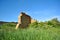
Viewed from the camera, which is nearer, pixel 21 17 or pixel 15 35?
pixel 15 35

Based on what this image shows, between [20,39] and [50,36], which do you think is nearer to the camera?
[20,39]

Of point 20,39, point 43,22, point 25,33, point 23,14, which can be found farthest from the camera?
point 23,14

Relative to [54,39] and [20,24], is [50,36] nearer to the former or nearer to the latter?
[54,39]

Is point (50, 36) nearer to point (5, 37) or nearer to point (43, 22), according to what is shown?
point (5, 37)

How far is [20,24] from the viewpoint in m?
23.9

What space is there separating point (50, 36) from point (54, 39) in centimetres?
31

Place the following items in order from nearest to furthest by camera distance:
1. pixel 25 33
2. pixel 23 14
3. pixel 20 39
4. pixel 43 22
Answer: pixel 20 39 → pixel 25 33 → pixel 43 22 → pixel 23 14

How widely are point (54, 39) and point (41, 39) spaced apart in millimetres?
1001

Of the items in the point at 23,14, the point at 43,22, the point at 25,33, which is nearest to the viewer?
the point at 25,33

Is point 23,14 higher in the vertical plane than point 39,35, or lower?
higher

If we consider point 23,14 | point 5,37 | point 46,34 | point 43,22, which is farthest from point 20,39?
point 23,14

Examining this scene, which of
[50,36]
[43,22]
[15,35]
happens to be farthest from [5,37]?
[43,22]

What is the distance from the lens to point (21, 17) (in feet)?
78.8

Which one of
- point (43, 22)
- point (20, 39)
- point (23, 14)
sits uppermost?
point (23, 14)
